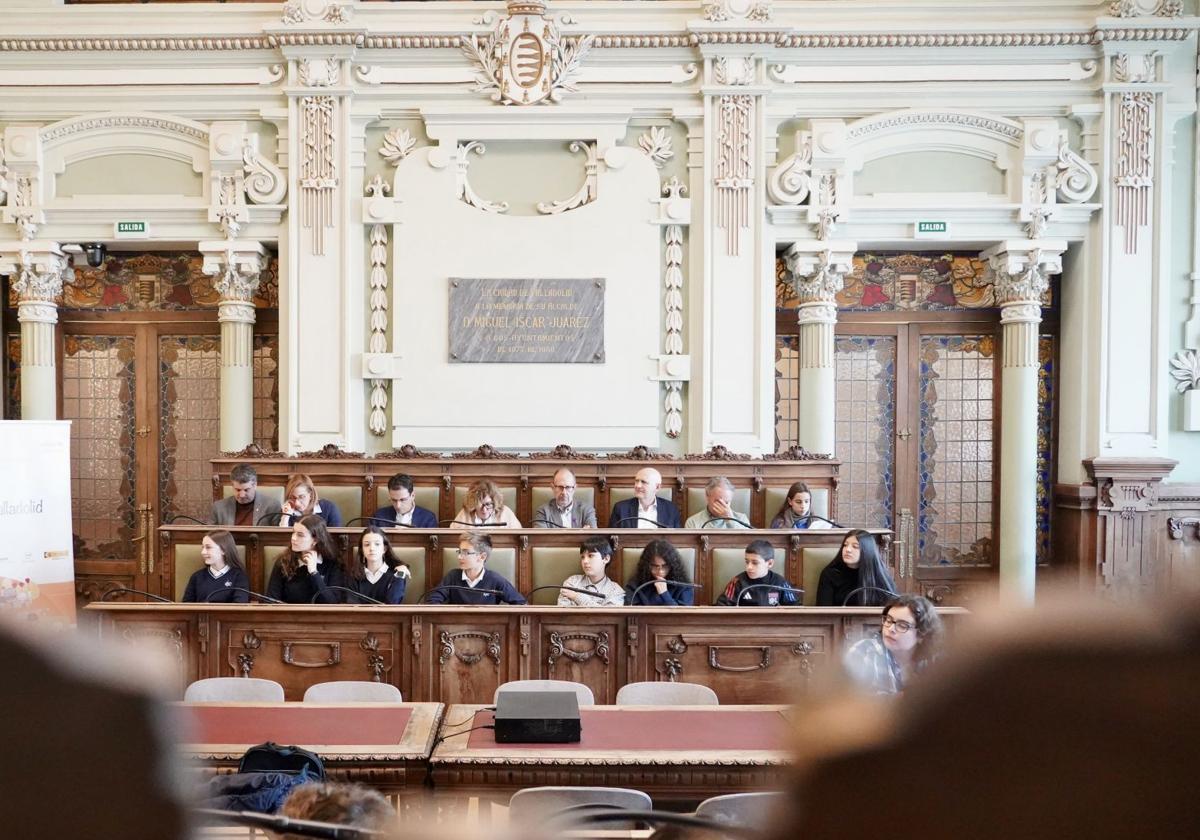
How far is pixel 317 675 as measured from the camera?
391 centimetres

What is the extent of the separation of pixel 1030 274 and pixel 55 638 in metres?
8.33

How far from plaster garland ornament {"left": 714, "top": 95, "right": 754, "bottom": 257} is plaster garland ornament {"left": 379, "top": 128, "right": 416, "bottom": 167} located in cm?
276

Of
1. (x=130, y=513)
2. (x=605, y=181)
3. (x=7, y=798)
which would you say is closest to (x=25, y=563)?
(x=130, y=513)

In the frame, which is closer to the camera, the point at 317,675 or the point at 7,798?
the point at 7,798

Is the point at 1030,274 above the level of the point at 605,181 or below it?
below

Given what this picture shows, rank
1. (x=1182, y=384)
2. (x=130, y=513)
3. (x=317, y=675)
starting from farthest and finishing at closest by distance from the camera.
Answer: (x=130, y=513), (x=1182, y=384), (x=317, y=675)

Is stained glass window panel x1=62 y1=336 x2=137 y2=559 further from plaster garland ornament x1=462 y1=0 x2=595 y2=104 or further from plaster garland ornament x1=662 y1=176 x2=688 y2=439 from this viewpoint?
plaster garland ornament x1=662 y1=176 x2=688 y2=439

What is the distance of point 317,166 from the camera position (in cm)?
745

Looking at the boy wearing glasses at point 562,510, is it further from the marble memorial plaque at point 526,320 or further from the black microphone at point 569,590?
the marble memorial plaque at point 526,320

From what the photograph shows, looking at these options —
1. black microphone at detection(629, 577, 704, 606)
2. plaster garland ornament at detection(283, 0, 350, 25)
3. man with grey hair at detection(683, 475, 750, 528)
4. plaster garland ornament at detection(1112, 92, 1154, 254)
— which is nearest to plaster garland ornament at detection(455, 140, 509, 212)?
plaster garland ornament at detection(283, 0, 350, 25)

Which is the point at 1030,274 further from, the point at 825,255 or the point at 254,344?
the point at 254,344

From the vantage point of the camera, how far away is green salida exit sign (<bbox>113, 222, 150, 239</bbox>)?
753cm

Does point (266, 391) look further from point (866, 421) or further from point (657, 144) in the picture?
point (866, 421)

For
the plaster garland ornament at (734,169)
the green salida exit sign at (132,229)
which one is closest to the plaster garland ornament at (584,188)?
the plaster garland ornament at (734,169)
